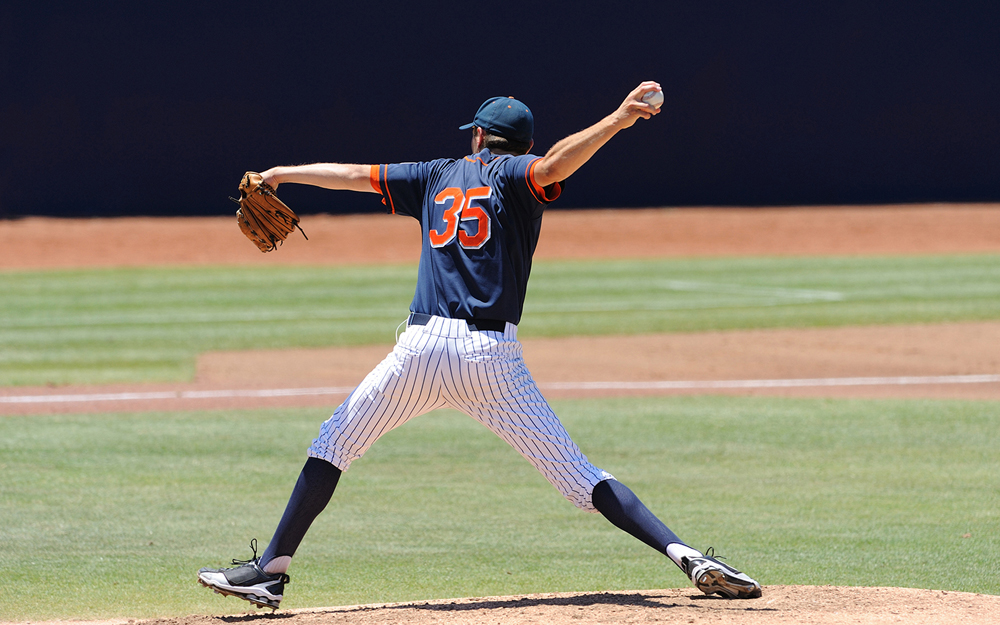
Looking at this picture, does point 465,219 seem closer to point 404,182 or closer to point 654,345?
point 404,182

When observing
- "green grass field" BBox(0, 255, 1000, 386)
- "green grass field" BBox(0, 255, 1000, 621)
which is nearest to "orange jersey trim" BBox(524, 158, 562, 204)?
"green grass field" BBox(0, 255, 1000, 621)

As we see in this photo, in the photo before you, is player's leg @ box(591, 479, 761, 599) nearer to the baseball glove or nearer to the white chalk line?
the baseball glove

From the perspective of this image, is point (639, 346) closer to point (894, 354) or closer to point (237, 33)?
point (894, 354)

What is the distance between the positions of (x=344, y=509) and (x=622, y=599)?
2.39m

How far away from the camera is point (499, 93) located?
89.9 feet

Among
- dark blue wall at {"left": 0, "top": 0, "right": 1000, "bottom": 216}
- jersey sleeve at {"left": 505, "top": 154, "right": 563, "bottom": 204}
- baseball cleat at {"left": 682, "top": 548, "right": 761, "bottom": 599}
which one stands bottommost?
baseball cleat at {"left": 682, "top": 548, "right": 761, "bottom": 599}

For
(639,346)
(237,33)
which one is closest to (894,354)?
(639,346)

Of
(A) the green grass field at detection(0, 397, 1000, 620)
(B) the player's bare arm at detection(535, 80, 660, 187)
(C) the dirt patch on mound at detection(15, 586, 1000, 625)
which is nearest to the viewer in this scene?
(B) the player's bare arm at detection(535, 80, 660, 187)

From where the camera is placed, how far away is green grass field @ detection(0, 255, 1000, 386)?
39.5 ft

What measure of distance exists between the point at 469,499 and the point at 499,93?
22325mm

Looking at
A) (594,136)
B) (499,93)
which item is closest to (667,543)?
(594,136)

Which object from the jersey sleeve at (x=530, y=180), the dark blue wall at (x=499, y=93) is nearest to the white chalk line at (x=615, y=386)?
the jersey sleeve at (x=530, y=180)

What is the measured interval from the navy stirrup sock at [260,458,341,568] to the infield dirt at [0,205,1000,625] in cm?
Result: 24

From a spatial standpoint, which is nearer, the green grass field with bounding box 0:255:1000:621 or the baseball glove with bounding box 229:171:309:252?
the baseball glove with bounding box 229:171:309:252
